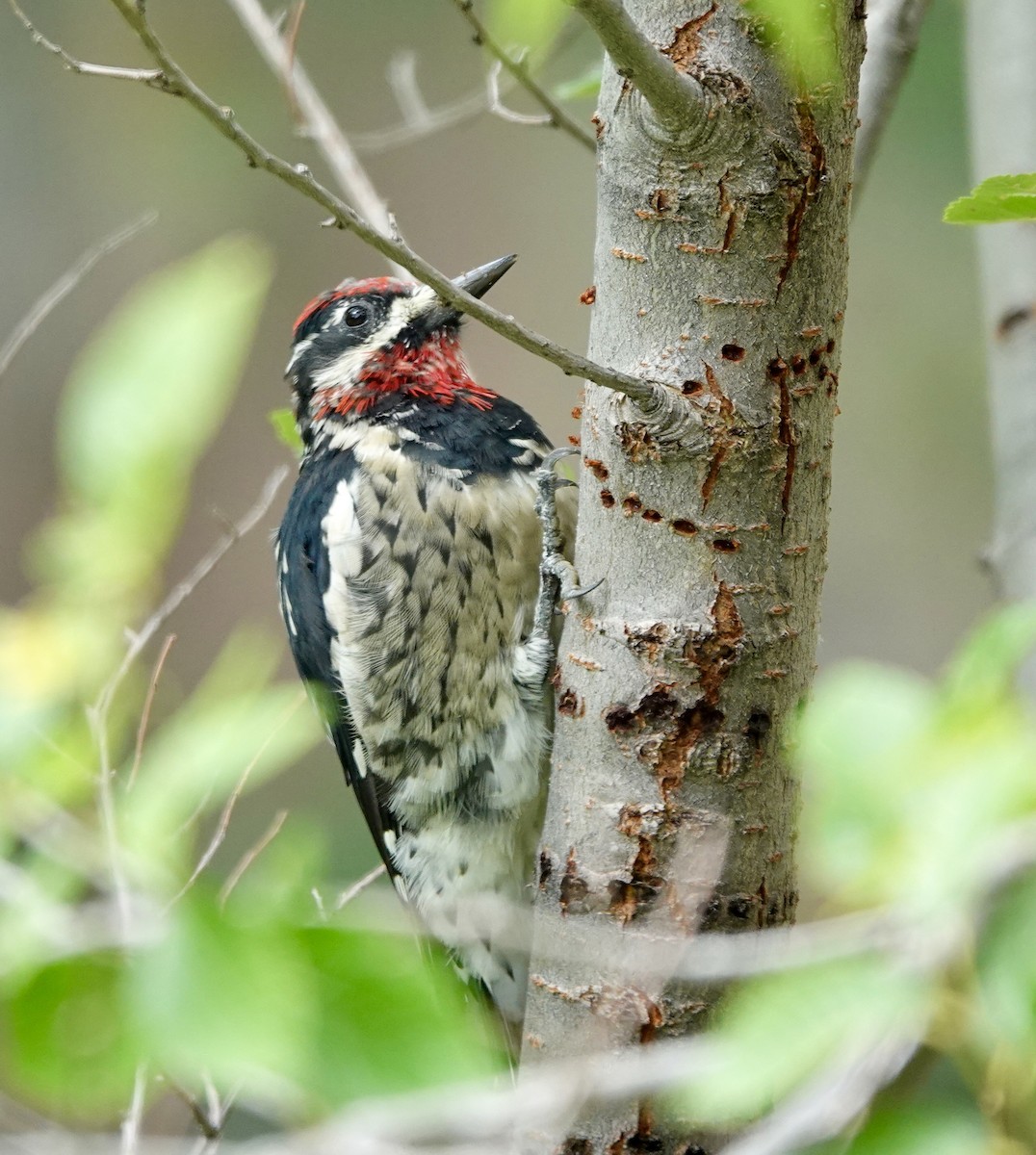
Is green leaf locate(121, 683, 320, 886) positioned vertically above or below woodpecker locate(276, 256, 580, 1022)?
above

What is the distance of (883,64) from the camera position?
206 centimetres

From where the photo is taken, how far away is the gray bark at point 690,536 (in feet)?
4.79

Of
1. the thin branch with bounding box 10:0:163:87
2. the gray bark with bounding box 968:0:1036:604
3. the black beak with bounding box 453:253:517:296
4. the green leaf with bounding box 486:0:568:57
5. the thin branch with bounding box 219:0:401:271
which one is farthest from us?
the black beak with bounding box 453:253:517:296

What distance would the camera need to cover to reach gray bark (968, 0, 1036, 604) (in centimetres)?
211

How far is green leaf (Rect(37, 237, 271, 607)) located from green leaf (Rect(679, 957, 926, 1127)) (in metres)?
0.46

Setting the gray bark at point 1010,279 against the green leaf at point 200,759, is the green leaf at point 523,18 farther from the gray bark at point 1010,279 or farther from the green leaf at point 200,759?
the gray bark at point 1010,279

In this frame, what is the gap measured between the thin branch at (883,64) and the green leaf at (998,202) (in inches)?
35.3

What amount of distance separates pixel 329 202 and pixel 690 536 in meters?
0.65

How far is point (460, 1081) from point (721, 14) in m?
1.18

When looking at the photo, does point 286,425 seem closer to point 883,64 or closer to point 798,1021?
point 883,64

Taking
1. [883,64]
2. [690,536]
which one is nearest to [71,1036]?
[690,536]

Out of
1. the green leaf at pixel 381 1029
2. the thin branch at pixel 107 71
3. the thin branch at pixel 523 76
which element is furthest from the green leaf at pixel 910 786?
the thin branch at pixel 523 76

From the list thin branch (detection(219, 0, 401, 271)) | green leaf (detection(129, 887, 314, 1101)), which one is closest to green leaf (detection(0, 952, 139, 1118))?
green leaf (detection(129, 887, 314, 1101))

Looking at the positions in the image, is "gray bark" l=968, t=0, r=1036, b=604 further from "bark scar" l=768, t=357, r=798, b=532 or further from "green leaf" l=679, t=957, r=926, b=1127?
"green leaf" l=679, t=957, r=926, b=1127
